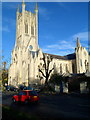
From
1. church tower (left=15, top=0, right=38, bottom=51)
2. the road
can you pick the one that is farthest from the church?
the road

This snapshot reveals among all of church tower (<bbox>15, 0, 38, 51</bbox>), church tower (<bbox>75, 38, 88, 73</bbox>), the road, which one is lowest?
the road

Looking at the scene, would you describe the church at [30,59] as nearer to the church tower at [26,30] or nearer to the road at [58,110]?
the church tower at [26,30]

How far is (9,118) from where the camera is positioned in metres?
6.22

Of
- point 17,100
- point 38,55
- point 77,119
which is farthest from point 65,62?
point 77,119

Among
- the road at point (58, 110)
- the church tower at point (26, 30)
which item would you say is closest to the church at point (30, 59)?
the church tower at point (26, 30)

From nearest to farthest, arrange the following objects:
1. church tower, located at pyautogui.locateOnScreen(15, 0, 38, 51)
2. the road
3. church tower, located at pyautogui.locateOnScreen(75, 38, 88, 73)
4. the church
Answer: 1. the road
2. the church
3. church tower, located at pyautogui.locateOnScreen(75, 38, 88, 73)
4. church tower, located at pyautogui.locateOnScreen(15, 0, 38, 51)

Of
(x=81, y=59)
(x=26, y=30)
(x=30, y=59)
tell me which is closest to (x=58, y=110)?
(x=30, y=59)

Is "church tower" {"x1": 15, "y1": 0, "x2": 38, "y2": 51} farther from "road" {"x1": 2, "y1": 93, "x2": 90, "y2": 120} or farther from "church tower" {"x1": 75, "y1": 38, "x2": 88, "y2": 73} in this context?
"road" {"x1": 2, "y1": 93, "x2": 90, "y2": 120}

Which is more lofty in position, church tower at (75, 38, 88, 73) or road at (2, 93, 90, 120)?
church tower at (75, 38, 88, 73)

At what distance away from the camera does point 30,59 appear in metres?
61.7

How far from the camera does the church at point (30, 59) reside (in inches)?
2389

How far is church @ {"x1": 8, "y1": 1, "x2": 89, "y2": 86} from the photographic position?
60.7m

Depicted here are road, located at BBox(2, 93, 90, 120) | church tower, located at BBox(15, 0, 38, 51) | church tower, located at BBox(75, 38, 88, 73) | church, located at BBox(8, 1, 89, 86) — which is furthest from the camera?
church tower, located at BBox(15, 0, 38, 51)

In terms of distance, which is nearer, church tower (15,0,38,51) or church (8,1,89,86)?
church (8,1,89,86)
